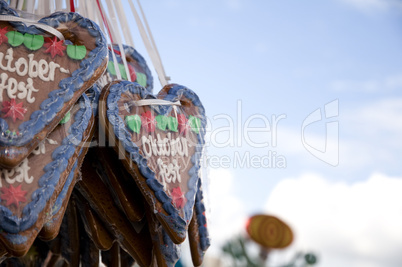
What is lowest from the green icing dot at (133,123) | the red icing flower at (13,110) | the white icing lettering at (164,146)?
the white icing lettering at (164,146)

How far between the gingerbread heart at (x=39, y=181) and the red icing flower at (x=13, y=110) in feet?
0.31

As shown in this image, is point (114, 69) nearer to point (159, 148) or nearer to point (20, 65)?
point (159, 148)

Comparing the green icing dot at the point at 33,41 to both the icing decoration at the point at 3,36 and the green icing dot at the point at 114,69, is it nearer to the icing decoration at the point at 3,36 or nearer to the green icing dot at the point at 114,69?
the icing decoration at the point at 3,36

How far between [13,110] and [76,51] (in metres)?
0.26

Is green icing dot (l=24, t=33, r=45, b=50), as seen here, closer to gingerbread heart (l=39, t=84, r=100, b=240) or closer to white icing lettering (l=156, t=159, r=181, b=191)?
gingerbread heart (l=39, t=84, r=100, b=240)

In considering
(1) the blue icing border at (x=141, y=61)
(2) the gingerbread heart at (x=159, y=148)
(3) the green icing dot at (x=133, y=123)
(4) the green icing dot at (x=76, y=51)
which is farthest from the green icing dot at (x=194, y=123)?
(4) the green icing dot at (x=76, y=51)

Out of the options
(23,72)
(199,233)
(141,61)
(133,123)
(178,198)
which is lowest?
(199,233)

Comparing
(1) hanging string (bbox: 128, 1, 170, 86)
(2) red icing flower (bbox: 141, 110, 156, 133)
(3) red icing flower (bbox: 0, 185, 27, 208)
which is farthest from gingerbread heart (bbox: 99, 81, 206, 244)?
(3) red icing flower (bbox: 0, 185, 27, 208)

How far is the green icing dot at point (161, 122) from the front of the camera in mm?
1760

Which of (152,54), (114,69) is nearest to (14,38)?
(114,69)

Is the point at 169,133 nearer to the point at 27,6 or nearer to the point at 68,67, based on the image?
the point at 68,67

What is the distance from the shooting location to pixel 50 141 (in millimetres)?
1485

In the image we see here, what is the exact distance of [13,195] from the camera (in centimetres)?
136

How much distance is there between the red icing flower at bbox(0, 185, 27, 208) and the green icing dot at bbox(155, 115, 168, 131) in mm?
504
